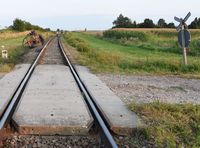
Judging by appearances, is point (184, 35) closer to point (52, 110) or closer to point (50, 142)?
point (52, 110)

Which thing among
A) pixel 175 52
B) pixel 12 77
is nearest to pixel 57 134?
pixel 12 77

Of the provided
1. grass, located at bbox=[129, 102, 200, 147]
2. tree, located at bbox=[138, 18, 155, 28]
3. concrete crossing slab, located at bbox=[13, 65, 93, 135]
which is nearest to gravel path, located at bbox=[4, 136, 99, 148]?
concrete crossing slab, located at bbox=[13, 65, 93, 135]

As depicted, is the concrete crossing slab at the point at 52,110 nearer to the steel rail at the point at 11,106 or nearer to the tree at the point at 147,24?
the steel rail at the point at 11,106

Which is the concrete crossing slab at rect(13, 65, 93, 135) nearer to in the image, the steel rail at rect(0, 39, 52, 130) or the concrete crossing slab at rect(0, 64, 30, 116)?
the steel rail at rect(0, 39, 52, 130)

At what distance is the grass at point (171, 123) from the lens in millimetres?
7505

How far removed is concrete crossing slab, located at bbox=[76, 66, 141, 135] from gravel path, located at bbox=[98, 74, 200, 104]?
0.35 m

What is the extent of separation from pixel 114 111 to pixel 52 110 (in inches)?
46.4

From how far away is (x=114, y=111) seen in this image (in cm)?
958

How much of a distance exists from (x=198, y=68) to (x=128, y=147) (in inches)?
493

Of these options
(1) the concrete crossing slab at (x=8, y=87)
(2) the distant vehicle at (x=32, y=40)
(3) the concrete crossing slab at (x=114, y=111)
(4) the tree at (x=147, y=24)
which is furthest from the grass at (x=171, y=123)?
(4) the tree at (x=147, y=24)

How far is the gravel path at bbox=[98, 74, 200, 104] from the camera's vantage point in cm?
1181

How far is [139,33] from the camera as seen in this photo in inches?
3002

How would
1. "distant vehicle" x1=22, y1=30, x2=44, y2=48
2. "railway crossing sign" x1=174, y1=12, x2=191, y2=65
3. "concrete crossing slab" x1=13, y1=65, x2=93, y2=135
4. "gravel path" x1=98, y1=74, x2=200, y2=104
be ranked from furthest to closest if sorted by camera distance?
"distant vehicle" x1=22, y1=30, x2=44, y2=48, "railway crossing sign" x1=174, y1=12, x2=191, y2=65, "gravel path" x1=98, y1=74, x2=200, y2=104, "concrete crossing slab" x1=13, y1=65, x2=93, y2=135

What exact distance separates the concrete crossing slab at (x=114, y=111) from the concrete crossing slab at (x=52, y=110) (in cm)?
36
